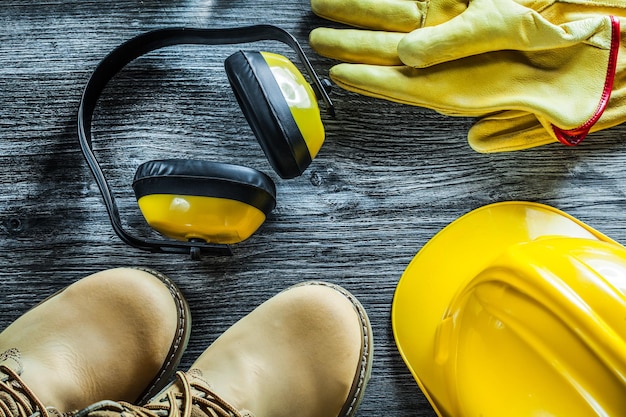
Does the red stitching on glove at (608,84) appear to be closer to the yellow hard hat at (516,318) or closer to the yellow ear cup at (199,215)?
the yellow hard hat at (516,318)

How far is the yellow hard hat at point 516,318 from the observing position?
490mm

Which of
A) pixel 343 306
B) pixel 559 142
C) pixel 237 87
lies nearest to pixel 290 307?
pixel 343 306

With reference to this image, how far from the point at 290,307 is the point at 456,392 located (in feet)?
0.78

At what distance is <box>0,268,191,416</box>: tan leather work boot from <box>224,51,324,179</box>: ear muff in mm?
263

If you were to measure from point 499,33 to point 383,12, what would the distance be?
0.52ft

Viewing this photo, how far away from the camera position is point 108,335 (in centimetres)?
72

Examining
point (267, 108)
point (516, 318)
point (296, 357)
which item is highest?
point (267, 108)

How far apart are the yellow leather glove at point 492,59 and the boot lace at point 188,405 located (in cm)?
45

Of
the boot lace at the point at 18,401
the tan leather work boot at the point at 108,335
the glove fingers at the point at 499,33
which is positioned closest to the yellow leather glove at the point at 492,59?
the glove fingers at the point at 499,33

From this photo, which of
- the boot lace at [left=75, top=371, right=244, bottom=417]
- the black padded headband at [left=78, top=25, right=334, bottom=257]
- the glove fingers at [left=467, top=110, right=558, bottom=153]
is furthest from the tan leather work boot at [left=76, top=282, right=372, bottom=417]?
the glove fingers at [left=467, top=110, right=558, bottom=153]

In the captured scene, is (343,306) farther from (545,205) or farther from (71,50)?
(71,50)

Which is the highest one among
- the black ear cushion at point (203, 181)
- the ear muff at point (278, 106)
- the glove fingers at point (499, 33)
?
the glove fingers at point (499, 33)

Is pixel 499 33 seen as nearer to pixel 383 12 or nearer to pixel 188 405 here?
pixel 383 12

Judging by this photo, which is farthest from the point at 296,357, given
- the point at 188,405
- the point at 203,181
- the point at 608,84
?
the point at 608,84
